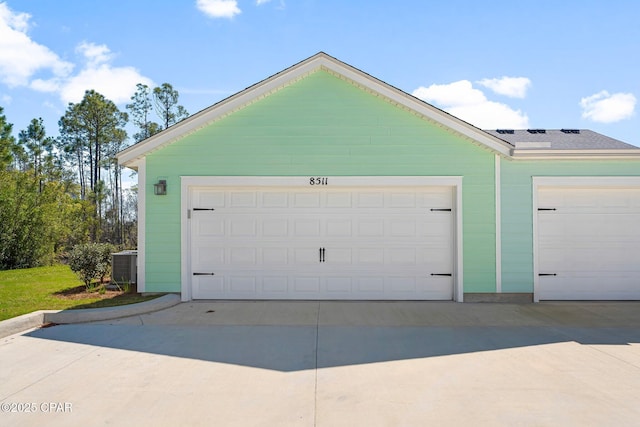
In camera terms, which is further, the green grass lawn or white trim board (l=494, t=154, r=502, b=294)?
white trim board (l=494, t=154, r=502, b=294)

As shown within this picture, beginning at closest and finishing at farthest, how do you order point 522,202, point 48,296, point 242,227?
point 48,296 < point 522,202 < point 242,227

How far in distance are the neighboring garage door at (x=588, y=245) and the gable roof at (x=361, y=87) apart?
0.82 m

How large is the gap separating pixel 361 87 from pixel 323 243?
3307 millimetres

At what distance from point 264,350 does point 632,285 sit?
7.89 meters

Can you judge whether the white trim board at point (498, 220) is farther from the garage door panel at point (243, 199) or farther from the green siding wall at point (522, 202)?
the garage door panel at point (243, 199)

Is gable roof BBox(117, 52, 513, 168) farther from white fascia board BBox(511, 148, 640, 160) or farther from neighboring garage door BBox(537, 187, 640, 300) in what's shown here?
neighboring garage door BBox(537, 187, 640, 300)

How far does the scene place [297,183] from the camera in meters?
8.33

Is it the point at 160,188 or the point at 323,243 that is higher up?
the point at 160,188

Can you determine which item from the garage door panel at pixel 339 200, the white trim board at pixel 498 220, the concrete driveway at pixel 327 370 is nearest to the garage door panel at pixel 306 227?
the garage door panel at pixel 339 200

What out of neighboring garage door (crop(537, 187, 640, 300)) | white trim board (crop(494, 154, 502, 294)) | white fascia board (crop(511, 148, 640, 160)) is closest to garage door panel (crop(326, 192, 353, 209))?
white trim board (crop(494, 154, 502, 294))

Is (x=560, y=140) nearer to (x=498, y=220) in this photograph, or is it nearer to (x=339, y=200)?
(x=498, y=220)

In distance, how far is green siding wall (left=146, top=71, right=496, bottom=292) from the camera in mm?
8289

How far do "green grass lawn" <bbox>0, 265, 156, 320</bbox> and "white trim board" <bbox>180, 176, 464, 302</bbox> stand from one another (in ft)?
3.64

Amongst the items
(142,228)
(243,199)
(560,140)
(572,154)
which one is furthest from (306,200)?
(560,140)
